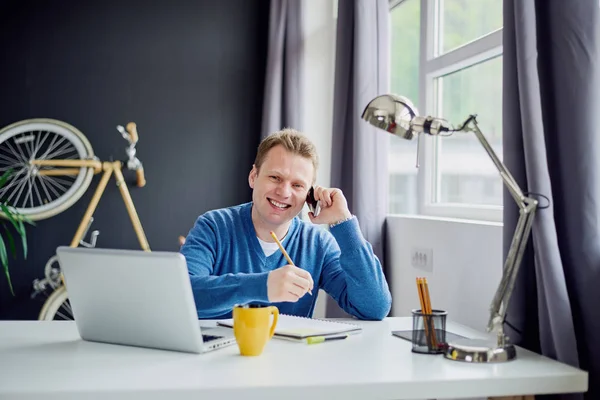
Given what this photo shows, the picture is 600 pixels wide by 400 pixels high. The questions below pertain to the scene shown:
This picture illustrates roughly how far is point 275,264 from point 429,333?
0.70 m

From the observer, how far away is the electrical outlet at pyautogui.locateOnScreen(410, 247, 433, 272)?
2.56m

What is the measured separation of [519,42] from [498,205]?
92cm

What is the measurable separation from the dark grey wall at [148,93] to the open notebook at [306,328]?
2345mm

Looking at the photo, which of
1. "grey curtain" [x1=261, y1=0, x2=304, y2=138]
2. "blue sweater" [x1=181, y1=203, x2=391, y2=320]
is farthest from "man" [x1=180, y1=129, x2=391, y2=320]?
"grey curtain" [x1=261, y1=0, x2=304, y2=138]

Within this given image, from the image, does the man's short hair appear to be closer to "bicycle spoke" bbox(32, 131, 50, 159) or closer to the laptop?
the laptop

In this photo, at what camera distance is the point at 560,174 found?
154cm

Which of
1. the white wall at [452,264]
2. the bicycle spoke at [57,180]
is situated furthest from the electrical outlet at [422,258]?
the bicycle spoke at [57,180]

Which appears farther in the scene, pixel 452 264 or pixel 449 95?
pixel 449 95

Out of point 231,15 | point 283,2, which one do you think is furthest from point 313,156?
point 231,15

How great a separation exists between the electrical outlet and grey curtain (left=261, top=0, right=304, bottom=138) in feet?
3.93

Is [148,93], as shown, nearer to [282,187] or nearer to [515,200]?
[282,187]

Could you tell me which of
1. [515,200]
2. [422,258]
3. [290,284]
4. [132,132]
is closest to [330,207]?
[290,284]

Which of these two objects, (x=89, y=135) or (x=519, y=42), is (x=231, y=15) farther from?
(x=519, y=42)

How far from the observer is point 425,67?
2986mm
